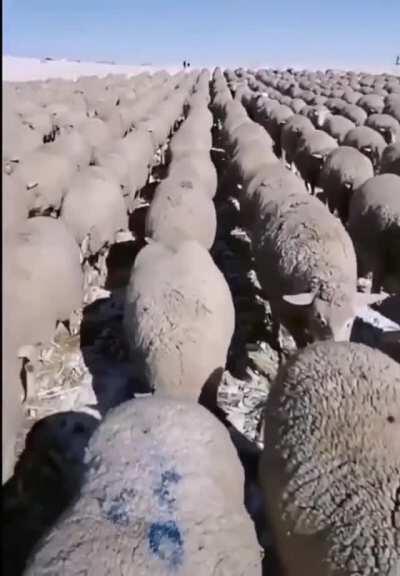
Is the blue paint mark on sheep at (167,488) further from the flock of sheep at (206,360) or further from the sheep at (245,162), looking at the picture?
the sheep at (245,162)

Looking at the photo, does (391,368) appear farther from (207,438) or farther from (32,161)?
(32,161)

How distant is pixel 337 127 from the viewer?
16250 mm

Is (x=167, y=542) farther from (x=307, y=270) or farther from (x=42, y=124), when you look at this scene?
(x=42, y=124)

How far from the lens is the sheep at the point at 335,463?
3053 mm

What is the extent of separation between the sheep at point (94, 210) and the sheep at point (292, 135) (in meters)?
7.00

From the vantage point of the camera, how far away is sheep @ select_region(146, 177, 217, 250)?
7.71 meters

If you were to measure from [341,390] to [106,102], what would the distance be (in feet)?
63.6

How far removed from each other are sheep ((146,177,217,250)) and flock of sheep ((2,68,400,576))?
3 cm

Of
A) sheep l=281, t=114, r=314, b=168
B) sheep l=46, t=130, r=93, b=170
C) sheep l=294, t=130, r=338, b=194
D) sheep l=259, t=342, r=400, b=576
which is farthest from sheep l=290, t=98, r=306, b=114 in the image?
sheep l=259, t=342, r=400, b=576

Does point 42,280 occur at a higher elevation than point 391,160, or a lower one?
lower

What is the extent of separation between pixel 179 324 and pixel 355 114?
50.5ft

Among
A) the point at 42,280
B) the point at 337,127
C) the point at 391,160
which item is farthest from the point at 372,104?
the point at 42,280

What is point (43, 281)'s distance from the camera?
5883 mm

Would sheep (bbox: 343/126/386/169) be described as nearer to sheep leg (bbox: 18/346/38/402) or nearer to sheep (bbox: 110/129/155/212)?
sheep (bbox: 110/129/155/212)
